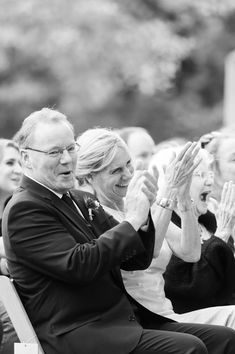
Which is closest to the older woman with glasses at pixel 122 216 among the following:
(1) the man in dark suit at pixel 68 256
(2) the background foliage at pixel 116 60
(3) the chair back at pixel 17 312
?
(1) the man in dark suit at pixel 68 256

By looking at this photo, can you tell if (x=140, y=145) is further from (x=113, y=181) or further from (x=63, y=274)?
(x=63, y=274)

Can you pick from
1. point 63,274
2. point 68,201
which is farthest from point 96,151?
point 63,274

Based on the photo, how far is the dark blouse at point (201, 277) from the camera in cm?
522

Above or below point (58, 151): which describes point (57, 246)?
below

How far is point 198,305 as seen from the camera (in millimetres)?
5324

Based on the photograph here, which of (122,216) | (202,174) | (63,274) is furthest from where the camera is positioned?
(202,174)

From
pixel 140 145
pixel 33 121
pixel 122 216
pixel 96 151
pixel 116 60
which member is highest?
pixel 33 121

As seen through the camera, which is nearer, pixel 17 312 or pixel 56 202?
pixel 17 312

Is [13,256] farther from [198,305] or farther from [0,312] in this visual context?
[198,305]

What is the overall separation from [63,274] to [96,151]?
107 centimetres

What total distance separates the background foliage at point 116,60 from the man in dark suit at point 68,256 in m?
13.6

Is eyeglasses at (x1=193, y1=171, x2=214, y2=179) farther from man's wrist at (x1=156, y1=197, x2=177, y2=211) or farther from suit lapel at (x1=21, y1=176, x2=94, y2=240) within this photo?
suit lapel at (x1=21, y1=176, x2=94, y2=240)

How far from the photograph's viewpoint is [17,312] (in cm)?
410

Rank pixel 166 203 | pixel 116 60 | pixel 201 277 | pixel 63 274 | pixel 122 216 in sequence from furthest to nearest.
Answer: pixel 116 60, pixel 201 277, pixel 122 216, pixel 166 203, pixel 63 274
